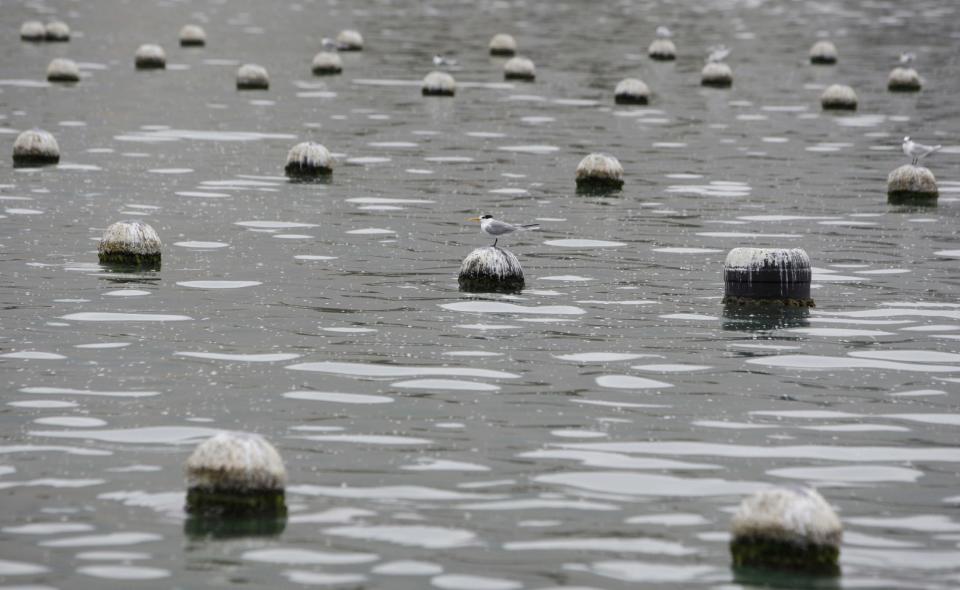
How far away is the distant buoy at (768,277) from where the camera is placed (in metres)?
15.9

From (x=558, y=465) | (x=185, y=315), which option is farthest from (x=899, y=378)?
(x=185, y=315)

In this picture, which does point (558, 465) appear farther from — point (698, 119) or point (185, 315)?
point (698, 119)

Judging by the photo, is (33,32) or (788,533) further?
(33,32)

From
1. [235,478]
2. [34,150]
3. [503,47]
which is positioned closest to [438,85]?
[503,47]

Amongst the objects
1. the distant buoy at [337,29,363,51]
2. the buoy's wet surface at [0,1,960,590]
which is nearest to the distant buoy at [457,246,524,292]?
the buoy's wet surface at [0,1,960,590]

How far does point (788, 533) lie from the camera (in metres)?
8.80

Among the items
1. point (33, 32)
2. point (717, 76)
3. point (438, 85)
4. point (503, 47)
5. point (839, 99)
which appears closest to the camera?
point (839, 99)

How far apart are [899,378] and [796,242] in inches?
254

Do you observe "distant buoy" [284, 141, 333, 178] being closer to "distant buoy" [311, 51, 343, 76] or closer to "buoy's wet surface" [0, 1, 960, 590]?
"buoy's wet surface" [0, 1, 960, 590]

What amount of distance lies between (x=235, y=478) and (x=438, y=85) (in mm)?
26383

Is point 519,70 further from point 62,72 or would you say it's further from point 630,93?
point 62,72

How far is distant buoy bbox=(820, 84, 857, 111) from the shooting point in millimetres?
34531

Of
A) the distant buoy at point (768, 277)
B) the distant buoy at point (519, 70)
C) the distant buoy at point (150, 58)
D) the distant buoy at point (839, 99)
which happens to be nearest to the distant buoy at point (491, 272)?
the distant buoy at point (768, 277)

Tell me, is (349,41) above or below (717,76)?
above
